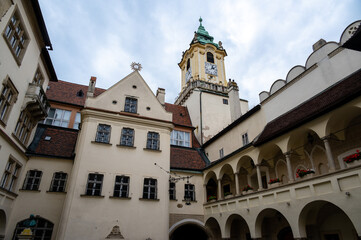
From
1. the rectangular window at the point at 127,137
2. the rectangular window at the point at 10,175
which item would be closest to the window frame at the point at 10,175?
the rectangular window at the point at 10,175

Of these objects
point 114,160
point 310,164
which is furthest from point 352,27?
point 114,160

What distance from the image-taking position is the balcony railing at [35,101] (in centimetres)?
1542

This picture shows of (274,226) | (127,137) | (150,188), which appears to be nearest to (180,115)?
(127,137)

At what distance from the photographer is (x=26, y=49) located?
14602 mm

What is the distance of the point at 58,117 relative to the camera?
22.9 meters

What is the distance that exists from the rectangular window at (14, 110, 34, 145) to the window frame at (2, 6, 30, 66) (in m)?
3.80

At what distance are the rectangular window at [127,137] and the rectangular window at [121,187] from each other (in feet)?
8.15

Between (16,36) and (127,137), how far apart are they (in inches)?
357

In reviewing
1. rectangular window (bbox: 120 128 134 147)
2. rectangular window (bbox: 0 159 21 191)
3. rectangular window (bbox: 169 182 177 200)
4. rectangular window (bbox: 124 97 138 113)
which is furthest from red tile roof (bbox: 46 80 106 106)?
rectangular window (bbox: 169 182 177 200)

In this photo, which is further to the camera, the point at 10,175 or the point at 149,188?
the point at 149,188

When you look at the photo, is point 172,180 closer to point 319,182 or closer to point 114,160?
point 114,160

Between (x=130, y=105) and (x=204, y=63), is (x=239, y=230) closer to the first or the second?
(x=130, y=105)

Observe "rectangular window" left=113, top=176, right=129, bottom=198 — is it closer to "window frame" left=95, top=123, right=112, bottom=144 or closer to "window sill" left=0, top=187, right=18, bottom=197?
"window frame" left=95, top=123, right=112, bottom=144

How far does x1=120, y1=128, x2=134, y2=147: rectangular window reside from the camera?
18300mm
